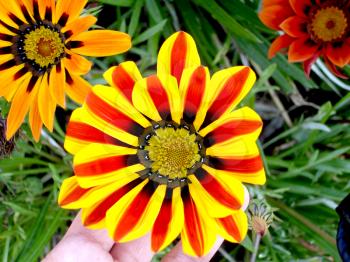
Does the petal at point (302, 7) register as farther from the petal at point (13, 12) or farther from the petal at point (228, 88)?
the petal at point (13, 12)

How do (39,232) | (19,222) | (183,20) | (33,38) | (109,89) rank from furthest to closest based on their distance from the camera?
(183,20) → (19,222) → (39,232) → (33,38) → (109,89)

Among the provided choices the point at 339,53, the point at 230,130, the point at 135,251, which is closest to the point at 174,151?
the point at 230,130

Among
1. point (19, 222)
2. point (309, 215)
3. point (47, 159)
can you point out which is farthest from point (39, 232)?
point (309, 215)

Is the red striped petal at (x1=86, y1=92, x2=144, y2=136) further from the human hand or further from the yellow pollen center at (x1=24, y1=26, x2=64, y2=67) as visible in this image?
the human hand

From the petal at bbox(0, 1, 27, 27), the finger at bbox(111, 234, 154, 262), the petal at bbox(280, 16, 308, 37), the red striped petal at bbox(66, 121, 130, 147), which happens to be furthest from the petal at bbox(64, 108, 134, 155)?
the petal at bbox(280, 16, 308, 37)

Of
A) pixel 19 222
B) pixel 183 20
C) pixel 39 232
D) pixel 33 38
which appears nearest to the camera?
pixel 33 38

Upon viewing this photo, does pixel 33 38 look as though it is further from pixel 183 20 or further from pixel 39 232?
pixel 183 20
